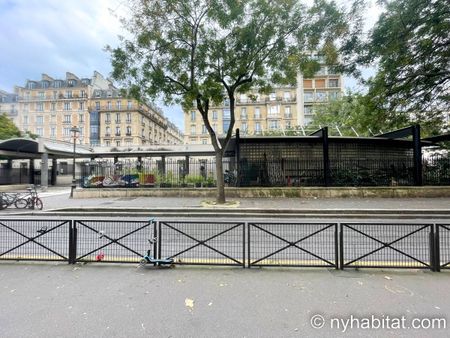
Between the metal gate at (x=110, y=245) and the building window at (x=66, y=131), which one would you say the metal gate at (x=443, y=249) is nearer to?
the metal gate at (x=110, y=245)

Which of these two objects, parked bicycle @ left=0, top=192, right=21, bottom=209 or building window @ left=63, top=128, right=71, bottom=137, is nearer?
parked bicycle @ left=0, top=192, right=21, bottom=209

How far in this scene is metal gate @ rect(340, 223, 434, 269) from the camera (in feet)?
15.1

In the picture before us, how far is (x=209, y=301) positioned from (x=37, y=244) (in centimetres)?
414

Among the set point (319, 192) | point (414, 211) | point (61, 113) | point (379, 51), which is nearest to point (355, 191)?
point (319, 192)

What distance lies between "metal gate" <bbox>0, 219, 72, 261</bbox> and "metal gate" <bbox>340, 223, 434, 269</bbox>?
534cm

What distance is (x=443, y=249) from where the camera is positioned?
4957 millimetres

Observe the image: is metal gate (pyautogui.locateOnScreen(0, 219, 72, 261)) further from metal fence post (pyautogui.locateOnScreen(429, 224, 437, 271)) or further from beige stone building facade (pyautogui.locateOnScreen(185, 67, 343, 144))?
beige stone building facade (pyautogui.locateOnScreen(185, 67, 343, 144))

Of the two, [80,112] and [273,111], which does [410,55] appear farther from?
→ [80,112]

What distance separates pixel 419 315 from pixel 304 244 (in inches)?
110

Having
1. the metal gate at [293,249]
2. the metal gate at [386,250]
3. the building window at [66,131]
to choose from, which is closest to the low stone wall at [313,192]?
the metal gate at [293,249]

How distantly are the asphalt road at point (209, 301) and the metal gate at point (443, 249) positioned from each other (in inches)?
11.3

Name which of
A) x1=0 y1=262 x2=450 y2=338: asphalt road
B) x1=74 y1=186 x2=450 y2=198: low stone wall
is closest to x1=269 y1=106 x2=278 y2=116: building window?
x1=74 y1=186 x2=450 y2=198: low stone wall

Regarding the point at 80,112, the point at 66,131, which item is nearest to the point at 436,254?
the point at 80,112

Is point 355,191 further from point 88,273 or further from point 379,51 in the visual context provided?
point 88,273
